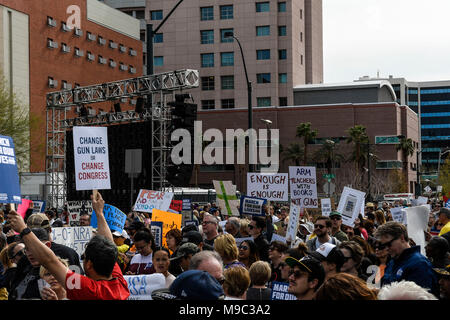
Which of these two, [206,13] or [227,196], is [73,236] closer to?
[227,196]

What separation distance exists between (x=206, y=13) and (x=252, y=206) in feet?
246

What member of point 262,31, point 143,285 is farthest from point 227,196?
point 262,31

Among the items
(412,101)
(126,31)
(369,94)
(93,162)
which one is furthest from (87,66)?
(412,101)

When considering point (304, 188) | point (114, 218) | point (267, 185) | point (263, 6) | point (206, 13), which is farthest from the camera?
point (206, 13)

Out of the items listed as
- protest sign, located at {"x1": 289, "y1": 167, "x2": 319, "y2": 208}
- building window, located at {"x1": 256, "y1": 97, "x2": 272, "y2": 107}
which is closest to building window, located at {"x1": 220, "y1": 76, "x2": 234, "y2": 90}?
building window, located at {"x1": 256, "y1": 97, "x2": 272, "y2": 107}

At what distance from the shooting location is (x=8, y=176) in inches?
261

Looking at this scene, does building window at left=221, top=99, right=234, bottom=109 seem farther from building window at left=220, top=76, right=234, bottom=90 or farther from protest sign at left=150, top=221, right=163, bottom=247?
protest sign at left=150, top=221, right=163, bottom=247

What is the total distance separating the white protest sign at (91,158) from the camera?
31.4 ft

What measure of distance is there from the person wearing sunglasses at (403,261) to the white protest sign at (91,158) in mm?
4591

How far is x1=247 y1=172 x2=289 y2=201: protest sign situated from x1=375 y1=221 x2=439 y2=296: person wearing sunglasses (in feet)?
28.5

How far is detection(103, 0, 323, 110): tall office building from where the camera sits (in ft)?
275

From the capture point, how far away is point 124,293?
4.87m
